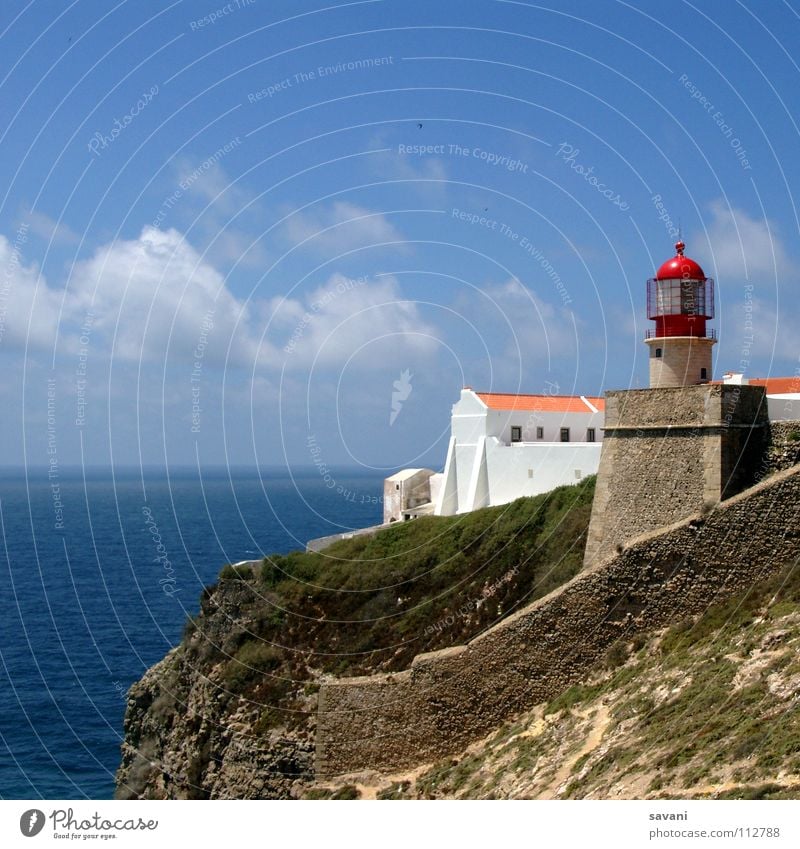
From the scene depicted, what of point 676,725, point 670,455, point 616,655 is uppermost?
point 670,455

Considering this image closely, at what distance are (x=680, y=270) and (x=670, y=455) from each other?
666 cm

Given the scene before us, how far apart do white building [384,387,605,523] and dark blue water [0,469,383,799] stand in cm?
527

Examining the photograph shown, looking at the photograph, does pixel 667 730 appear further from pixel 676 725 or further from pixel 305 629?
pixel 305 629

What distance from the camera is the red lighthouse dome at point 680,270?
30.1 m

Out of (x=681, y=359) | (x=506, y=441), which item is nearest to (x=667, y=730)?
(x=681, y=359)

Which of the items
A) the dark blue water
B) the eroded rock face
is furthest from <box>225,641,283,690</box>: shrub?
the dark blue water

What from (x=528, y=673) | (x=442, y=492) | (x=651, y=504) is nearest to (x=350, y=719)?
(x=528, y=673)

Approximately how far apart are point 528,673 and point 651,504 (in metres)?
6.06

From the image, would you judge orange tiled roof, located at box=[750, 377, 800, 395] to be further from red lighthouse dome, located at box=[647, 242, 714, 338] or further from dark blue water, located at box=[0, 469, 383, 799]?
dark blue water, located at box=[0, 469, 383, 799]

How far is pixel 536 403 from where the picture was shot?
42.2 m

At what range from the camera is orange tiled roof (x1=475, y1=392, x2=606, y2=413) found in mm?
41812

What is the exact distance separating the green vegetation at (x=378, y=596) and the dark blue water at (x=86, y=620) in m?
6.55

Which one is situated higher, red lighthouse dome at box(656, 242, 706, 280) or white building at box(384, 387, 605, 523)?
red lighthouse dome at box(656, 242, 706, 280)
